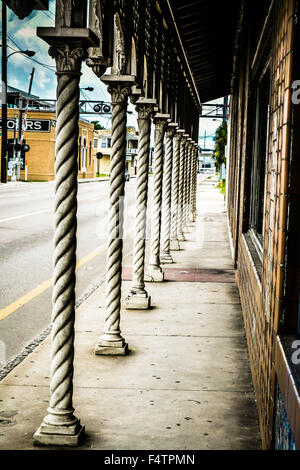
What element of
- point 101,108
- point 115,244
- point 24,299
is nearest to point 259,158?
point 115,244

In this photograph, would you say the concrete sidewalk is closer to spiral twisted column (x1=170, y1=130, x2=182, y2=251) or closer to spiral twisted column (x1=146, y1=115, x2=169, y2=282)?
spiral twisted column (x1=146, y1=115, x2=169, y2=282)

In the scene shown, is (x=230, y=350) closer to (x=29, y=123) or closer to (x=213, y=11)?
(x=213, y=11)

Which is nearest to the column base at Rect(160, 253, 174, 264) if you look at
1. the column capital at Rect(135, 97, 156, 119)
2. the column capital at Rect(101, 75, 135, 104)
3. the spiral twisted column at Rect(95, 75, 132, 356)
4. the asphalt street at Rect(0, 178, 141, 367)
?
the asphalt street at Rect(0, 178, 141, 367)

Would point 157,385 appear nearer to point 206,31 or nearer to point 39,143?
point 206,31

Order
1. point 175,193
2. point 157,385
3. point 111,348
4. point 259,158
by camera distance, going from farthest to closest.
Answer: point 175,193 < point 259,158 < point 111,348 < point 157,385

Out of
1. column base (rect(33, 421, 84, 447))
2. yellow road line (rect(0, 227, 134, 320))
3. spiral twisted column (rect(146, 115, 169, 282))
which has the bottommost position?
yellow road line (rect(0, 227, 134, 320))

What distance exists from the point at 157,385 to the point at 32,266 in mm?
6679

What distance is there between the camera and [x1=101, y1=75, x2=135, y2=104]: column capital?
21.5 ft

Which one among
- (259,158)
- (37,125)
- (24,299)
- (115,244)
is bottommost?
(24,299)

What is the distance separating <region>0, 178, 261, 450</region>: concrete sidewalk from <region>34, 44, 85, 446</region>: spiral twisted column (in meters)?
0.18

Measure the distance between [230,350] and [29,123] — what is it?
51586mm

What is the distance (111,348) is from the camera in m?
6.23

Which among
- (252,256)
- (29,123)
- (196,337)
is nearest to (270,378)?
(252,256)

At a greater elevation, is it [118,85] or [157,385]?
[118,85]
